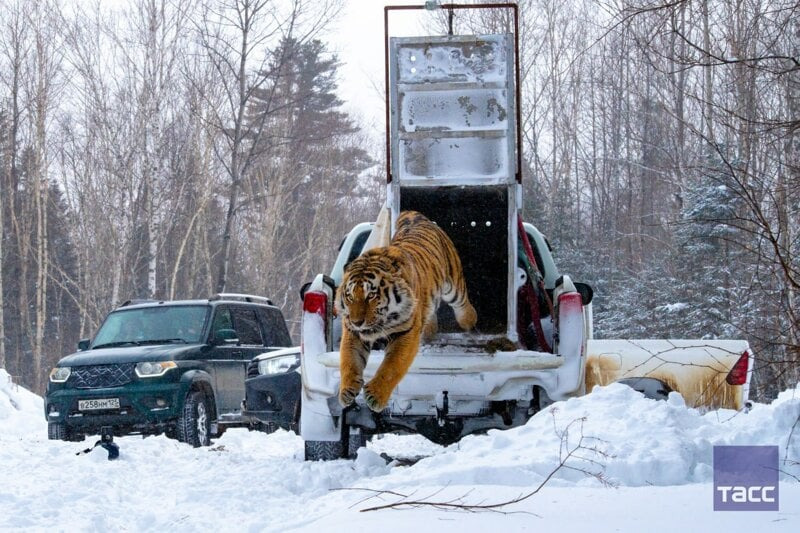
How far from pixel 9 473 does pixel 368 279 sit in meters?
3.76

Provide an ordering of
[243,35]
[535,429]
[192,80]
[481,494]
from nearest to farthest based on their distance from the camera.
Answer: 1. [481,494]
2. [535,429]
3. [243,35]
4. [192,80]

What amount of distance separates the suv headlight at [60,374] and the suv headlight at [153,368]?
0.87 metres

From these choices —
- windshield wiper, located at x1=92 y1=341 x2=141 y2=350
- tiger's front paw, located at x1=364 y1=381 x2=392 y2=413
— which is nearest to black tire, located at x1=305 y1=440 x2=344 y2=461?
tiger's front paw, located at x1=364 y1=381 x2=392 y2=413

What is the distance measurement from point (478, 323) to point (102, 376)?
16.1 ft

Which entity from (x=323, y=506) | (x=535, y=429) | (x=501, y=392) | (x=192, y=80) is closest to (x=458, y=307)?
(x=501, y=392)

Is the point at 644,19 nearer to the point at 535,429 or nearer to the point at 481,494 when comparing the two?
the point at 535,429

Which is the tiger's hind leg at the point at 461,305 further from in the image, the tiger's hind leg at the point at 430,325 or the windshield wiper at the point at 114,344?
the windshield wiper at the point at 114,344

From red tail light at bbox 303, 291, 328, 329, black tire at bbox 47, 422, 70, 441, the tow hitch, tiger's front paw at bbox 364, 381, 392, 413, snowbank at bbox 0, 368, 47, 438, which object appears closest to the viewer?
tiger's front paw at bbox 364, 381, 392, 413

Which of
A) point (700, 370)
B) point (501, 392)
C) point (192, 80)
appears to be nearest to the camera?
point (501, 392)

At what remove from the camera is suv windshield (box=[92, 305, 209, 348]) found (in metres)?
11.9

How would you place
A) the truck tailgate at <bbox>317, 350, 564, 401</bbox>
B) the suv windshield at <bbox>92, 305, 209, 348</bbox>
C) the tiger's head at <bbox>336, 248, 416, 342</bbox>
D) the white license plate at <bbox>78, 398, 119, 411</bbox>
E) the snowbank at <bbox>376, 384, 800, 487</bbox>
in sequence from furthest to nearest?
the suv windshield at <bbox>92, 305, 209, 348</bbox>
the white license plate at <bbox>78, 398, 119, 411</bbox>
the truck tailgate at <bbox>317, 350, 564, 401</bbox>
the tiger's head at <bbox>336, 248, 416, 342</bbox>
the snowbank at <bbox>376, 384, 800, 487</bbox>

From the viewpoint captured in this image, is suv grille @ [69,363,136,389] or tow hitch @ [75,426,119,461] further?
suv grille @ [69,363,136,389]

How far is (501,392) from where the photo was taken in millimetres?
6844

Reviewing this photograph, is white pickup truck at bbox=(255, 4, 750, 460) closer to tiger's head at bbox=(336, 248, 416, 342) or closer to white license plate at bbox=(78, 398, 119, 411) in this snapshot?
tiger's head at bbox=(336, 248, 416, 342)
